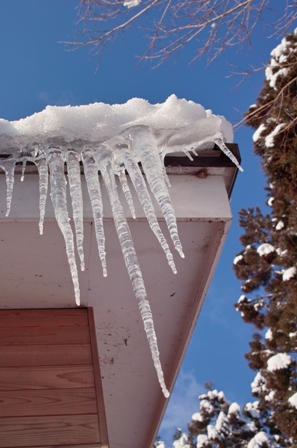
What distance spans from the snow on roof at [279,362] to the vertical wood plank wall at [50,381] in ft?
21.8

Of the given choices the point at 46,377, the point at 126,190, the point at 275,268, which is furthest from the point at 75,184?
the point at 275,268

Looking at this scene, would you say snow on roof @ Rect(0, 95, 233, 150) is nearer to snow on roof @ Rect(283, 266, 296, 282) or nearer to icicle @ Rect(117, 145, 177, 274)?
icicle @ Rect(117, 145, 177, 274)

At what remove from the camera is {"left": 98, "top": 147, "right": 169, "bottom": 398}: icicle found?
1.29 meters

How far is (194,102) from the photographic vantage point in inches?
65.2

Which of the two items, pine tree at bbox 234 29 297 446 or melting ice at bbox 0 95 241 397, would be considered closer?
melting ice at bbox 0 95 241 397

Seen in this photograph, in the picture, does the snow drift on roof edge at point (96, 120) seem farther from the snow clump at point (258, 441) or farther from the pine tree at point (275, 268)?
the snow clump at point (258, 441)

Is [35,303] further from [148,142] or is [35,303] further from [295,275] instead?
[295,275]

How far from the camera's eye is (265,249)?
31.3 feet

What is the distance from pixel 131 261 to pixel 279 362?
285 inches

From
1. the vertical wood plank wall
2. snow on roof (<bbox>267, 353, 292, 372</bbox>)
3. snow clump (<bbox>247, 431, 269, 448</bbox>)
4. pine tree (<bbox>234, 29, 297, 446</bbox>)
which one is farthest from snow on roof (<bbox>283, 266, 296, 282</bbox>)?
the vertical wood plank wall

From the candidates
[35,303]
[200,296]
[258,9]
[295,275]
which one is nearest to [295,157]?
[295,275]

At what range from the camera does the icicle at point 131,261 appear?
1.29m

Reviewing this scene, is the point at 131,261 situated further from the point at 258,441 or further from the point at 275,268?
the point at 258,441

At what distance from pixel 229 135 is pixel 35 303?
3.84 feet
